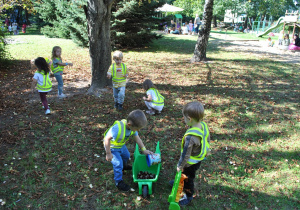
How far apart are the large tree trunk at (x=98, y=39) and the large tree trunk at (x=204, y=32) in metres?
5.89

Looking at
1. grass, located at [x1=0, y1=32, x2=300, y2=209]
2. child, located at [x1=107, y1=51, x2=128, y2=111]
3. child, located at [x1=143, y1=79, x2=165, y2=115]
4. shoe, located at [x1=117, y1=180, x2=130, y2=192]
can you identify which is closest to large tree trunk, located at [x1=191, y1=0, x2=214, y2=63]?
grass, located at [x1=0, y1=32, x2=300, y2=209]

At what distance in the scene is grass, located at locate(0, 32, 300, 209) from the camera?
3.23m

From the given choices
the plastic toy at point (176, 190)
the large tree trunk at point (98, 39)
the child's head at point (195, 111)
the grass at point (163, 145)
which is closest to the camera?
the child's head at point (195, 111)

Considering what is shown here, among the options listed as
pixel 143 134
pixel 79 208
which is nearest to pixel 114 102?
pixel 143 134

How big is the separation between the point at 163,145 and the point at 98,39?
152 inches

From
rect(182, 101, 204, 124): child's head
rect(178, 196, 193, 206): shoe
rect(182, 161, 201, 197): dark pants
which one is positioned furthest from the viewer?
rect(178, 196, 193, 206): shoe

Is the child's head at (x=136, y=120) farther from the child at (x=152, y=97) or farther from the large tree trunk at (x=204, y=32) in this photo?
the large tree trunk at (x=204, y=32)

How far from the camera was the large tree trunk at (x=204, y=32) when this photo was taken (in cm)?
1032

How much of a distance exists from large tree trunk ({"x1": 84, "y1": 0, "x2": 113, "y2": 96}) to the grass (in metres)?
0.54

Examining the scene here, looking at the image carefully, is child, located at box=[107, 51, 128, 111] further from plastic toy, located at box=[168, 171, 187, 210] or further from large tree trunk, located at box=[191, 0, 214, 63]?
large tree trunk, located at box=[191, 0, 214, 63]

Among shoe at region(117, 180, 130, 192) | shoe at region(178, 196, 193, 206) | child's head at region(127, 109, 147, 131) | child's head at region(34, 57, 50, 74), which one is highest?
child's head at region(34, 57, 50, 74)

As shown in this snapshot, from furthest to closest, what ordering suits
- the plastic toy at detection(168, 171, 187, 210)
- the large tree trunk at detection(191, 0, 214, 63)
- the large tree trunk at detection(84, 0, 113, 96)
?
1. the large tree trunk at detection(191, 0, 214, 63)
2. the large tree trunk at detection(84, 0, 113, 96)
3. the plastic toy at detection(168, 171, 187, 210)

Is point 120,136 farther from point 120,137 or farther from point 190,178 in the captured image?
point 190,178

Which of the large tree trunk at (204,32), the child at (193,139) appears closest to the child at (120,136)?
the child at (193,139)
